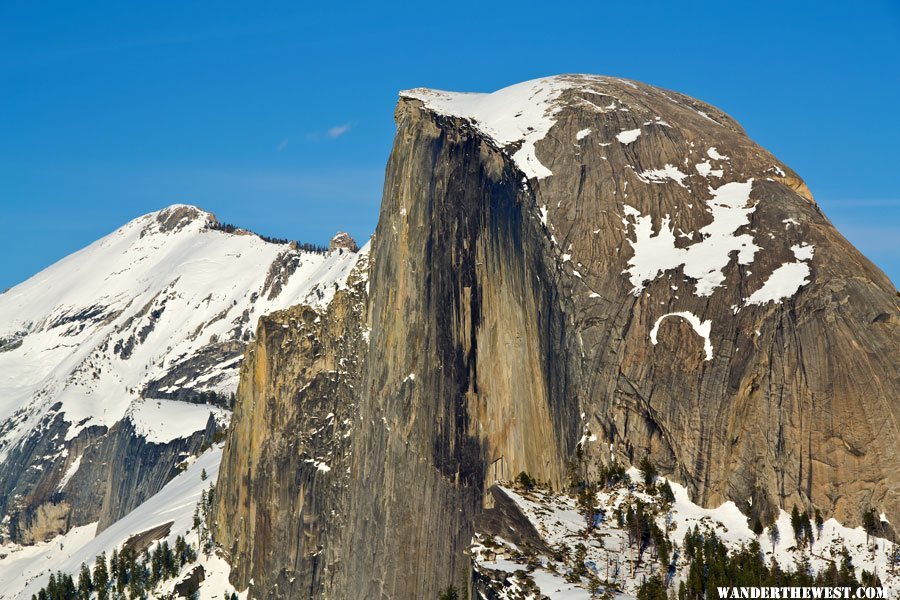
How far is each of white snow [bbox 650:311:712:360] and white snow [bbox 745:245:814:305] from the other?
462 cm

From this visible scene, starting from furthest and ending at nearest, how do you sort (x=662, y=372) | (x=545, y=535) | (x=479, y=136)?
(x=479, y=136) → (x=662, y=372) → (x=545, y=535)

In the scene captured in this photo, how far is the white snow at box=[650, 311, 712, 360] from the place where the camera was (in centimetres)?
12316

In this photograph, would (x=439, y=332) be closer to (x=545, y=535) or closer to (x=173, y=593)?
(x=545, y=535)

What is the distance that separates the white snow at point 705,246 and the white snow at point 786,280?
390 centimetres

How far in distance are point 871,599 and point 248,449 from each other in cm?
10251

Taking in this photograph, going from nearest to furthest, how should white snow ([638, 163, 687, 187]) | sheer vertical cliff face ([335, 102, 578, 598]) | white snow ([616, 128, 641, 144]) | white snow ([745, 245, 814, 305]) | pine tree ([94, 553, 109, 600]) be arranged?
white snow ([745, 245, 814, 305])
sheer vertical cliff face ([335, 102, 578, 598])
white snow ([638, 163, 687, 187])
white snow ([616, 128, 641, 144])
pine tree ([94, 553, 109, 600])

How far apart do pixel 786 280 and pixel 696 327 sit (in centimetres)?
948

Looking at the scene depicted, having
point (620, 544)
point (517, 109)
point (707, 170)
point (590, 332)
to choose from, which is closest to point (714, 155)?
point (707, 170)

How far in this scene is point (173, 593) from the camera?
597 feet

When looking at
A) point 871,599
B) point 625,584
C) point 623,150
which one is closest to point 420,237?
point 623,150

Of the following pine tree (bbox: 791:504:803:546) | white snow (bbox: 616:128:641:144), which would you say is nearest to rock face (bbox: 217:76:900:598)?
white snow (bbox: 616:128:641:144)

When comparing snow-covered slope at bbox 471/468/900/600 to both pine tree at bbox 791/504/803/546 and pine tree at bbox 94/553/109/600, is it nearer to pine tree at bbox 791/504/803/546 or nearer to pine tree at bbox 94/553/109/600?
pine tree at bbox 791/504/803/546

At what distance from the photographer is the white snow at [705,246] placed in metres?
128

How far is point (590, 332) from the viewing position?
13238 centimetres
